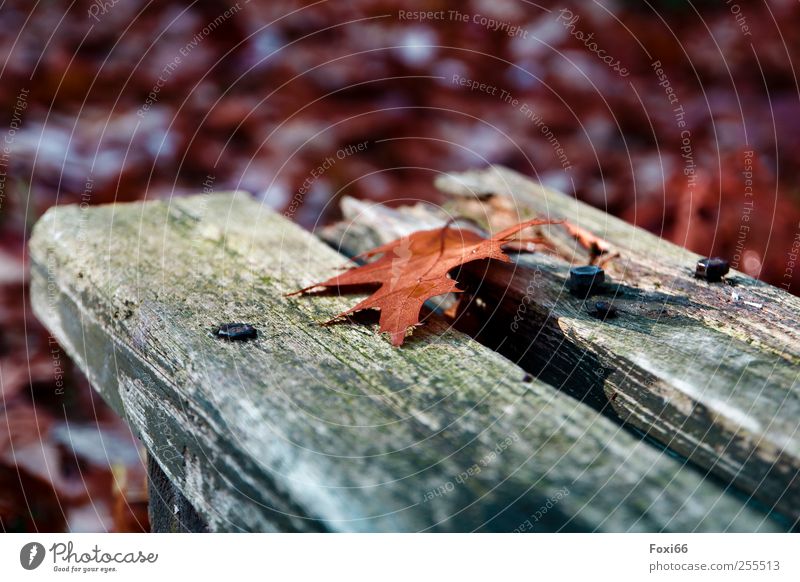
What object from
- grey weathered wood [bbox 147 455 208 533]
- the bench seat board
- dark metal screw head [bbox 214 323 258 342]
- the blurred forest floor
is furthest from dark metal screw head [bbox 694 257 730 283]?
the blurred forest floor

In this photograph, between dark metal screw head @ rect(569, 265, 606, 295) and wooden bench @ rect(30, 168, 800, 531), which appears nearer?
wooden bench @ rect(30, 168, 800, 531)

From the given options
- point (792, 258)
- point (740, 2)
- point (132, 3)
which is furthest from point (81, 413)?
point (740, 2)

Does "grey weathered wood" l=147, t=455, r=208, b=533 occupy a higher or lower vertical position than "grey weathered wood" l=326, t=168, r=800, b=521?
lower

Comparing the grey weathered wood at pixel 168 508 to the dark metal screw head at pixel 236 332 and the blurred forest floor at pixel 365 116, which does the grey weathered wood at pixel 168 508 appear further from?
the blurred forest floor at pixel 365 116

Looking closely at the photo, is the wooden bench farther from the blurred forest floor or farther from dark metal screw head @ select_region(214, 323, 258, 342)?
the blurred forest floor

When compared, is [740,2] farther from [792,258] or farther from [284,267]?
[284,267]

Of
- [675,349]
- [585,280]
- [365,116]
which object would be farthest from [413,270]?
[365,116]

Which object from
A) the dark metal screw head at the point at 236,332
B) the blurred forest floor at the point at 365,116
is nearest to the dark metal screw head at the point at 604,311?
the dark metal screw head at the point at 236,332

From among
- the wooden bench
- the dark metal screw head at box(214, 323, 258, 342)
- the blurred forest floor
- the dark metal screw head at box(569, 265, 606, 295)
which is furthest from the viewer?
the blurred forest floor
